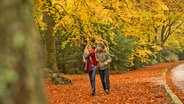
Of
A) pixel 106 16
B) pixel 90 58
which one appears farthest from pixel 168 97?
pixel 106 16

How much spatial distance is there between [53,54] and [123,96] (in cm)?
1113

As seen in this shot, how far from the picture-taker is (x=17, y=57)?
1.63m

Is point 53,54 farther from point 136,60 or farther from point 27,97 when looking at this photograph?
point 27,97

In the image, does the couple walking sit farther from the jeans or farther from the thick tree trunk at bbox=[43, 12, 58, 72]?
the thick tree trunk at bbox=[43, 12, 58, 72]

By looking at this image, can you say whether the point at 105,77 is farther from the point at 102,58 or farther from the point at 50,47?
the point at 50,47

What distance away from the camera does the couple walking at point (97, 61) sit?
11466 millimetres

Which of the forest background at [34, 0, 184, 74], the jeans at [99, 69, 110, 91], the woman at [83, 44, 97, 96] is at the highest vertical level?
the forest background at [34, 0, 184, 74]

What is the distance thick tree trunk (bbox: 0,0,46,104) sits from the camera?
1.58m

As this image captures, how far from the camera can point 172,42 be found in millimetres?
53906

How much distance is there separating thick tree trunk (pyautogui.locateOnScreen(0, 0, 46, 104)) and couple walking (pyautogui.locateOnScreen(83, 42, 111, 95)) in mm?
9688

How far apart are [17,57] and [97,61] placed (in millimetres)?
10064

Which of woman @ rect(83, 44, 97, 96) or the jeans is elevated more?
woman @ rect(83, 44, 97, 96)

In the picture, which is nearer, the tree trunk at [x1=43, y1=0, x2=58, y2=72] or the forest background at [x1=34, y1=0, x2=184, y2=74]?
the forest background at [x1=34, y1=0, x2=184, y2=74]

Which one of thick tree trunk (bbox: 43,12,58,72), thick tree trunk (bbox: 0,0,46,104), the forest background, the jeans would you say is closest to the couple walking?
the jeans
